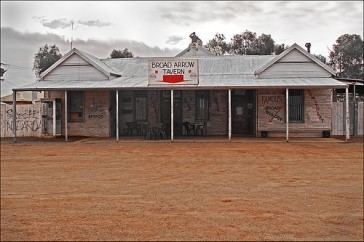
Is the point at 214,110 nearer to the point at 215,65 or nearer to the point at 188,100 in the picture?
the point at 188,100

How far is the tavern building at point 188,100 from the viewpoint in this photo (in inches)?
978

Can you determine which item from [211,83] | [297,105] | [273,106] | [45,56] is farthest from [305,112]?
[45,56]

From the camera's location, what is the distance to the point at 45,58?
63.0 meters

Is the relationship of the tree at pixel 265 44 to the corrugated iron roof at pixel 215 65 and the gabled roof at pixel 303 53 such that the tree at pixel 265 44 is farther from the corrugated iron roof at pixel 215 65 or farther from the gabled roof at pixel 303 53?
the gabled roof at pixel 303 53

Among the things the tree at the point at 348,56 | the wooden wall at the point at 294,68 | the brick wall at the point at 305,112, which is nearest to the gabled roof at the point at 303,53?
the wooden wall at the point at 294,68

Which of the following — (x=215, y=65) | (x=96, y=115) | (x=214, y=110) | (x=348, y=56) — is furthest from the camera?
(x=348, y=56)

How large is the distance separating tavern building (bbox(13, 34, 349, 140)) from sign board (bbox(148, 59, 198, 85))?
0.04 m

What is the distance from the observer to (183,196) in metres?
11.1

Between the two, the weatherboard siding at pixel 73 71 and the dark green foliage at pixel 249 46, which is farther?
the dark green foliage at pixel 249 46

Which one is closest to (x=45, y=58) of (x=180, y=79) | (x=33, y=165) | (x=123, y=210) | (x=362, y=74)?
(x=362, y=74)

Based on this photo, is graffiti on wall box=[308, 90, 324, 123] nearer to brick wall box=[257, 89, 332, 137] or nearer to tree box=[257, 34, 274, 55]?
brick wall box=[257, 89, 332, 137]

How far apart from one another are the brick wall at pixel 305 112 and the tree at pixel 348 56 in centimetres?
2899

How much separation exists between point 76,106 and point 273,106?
32.0ft

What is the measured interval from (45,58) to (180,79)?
42778 millimetres
